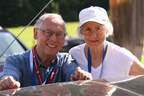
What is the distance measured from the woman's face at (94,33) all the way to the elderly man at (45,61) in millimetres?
271

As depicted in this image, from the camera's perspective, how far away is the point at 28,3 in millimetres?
33656

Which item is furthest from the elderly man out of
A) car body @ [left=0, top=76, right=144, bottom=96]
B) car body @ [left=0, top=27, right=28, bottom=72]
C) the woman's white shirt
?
car body @ [left=0, top=27, right=28, bottom=72]

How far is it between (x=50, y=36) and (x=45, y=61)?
0.20 metres

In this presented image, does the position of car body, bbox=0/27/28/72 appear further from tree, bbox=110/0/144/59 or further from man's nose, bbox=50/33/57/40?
man's nose, bbox=50/33/57/40

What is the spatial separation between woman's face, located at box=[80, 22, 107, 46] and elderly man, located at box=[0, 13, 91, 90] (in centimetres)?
27

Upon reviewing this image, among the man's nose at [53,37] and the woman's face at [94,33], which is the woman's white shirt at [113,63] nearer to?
the woman's face at [94,33]

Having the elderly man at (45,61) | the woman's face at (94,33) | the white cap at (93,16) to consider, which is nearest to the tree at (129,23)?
the white cap at (93,16)

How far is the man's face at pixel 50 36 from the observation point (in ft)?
8.48

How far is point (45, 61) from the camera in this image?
2600 mm

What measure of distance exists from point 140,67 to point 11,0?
33.0m

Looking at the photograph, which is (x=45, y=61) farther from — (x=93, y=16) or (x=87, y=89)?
(x=87, y=89)

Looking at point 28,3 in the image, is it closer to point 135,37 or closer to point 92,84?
point 135,37

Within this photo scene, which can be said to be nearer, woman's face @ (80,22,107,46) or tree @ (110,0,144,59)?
woman's face @ (80,22,107,46)

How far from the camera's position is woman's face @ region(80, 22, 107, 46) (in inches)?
111
